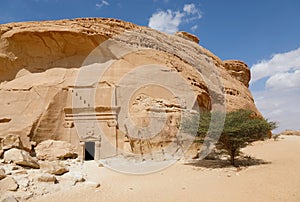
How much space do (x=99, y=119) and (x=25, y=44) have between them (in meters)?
8.85

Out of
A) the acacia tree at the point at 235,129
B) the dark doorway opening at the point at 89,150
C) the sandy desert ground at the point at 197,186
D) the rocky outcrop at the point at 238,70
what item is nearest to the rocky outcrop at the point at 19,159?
the sandy desert ground at the point at 197,186

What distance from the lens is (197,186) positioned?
8.29m

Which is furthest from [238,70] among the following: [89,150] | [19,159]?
[19,159]

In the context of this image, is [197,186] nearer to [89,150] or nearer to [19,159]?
[19,159]

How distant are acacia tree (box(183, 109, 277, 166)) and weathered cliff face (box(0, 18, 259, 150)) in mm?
5353

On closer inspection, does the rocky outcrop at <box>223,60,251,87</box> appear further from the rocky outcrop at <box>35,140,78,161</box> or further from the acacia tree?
the rocky outcrop at <box>35,140,78,161</box>

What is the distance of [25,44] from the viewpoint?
19.1m

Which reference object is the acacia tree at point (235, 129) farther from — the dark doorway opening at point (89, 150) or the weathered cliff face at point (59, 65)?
the dark doorway opening at point (89, 150)

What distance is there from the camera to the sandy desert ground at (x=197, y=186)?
6980mm

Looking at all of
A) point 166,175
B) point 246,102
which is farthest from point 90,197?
point 246,102

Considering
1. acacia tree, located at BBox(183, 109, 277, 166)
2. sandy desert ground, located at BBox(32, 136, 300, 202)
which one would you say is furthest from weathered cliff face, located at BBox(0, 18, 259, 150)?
sandy desert ground, located at BBox(32, 136, 300, 202)

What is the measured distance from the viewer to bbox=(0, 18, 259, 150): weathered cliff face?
655 inches

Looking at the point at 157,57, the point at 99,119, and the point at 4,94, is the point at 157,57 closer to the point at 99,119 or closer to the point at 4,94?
the point at 99,119

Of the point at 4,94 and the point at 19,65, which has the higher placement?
the point at 19,65
